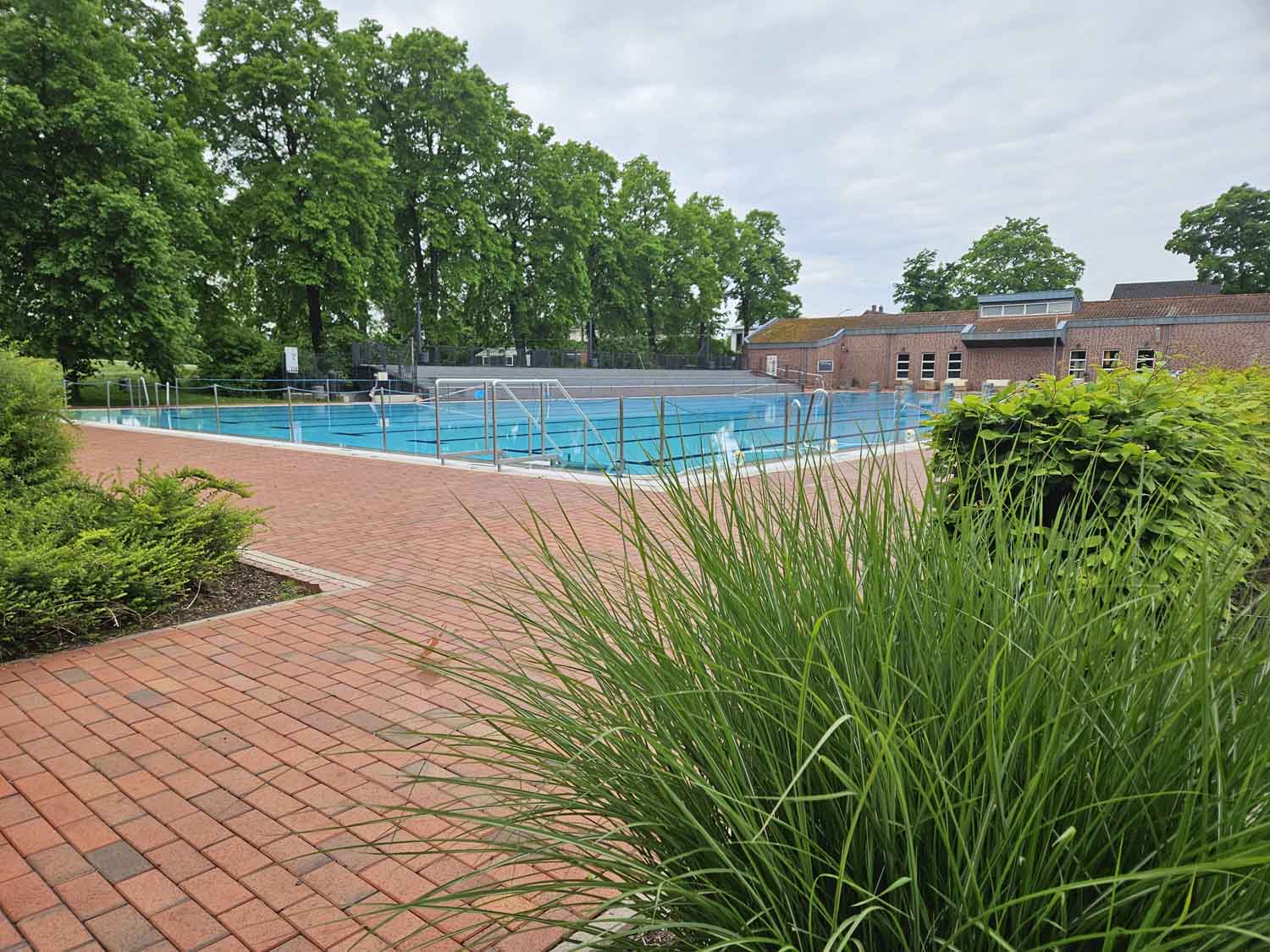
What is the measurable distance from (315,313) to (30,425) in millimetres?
26573

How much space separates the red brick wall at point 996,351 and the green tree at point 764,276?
915 centimetres

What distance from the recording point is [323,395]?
2573 cm

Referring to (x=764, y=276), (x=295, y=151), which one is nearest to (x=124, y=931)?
(x=295, y=151)

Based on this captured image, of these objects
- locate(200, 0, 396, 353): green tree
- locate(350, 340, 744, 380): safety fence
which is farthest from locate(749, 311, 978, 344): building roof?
locate(200, 0, 396, 353): green tree

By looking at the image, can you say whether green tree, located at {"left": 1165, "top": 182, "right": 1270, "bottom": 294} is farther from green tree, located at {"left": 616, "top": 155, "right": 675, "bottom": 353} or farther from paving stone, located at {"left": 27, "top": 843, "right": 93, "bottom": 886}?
paving stone, located at {"left": 27, "top": 843, "right": 93, "bottom": 886}

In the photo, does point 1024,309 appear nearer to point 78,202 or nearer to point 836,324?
point 836,324

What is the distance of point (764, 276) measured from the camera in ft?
200

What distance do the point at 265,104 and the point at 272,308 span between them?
8.07 meters

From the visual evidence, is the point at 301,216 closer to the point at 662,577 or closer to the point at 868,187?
the point at 662,577

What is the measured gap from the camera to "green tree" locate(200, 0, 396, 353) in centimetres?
2753

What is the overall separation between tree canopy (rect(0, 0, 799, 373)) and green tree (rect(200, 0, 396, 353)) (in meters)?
0.08

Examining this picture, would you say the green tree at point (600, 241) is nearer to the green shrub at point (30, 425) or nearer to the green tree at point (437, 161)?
the green tree at point (437, 161)

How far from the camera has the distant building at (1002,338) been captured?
35250 millimetres

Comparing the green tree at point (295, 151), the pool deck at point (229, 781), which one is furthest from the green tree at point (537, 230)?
the pool deck at point (229, 781)
